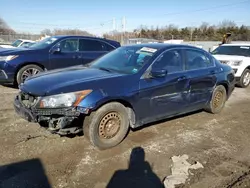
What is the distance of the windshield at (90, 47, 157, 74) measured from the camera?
4.23 metres

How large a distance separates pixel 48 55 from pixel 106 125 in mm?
4456

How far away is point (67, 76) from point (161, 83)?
1558mm

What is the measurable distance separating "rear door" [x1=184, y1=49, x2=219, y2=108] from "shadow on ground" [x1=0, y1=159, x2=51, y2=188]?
3018 millimetres

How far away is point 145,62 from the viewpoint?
13.8ft

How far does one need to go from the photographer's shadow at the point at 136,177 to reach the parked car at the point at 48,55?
489cm

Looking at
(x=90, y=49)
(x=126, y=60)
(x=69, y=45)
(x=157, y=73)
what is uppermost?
(x=69, y=45)

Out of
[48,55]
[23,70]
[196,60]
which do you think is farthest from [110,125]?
[48,55]

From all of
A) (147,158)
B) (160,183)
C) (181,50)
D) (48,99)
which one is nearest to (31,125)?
(48,99)

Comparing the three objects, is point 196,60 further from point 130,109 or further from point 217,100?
point 130,109

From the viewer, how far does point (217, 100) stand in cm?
577

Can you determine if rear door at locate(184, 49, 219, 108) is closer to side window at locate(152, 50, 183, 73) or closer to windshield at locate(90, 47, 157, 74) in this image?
side window at locate(152, 50, 183, 73)

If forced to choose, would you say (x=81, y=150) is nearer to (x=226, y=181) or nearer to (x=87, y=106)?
(x=87, y=106)

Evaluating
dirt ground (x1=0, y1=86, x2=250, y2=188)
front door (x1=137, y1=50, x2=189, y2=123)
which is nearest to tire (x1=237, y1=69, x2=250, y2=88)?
dirt ground (x1=0, y1=86, x2=250, y2=188)

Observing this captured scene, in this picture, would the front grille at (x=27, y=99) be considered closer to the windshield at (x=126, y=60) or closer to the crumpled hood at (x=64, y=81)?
the crumpled hood at (x=64, y=81)
